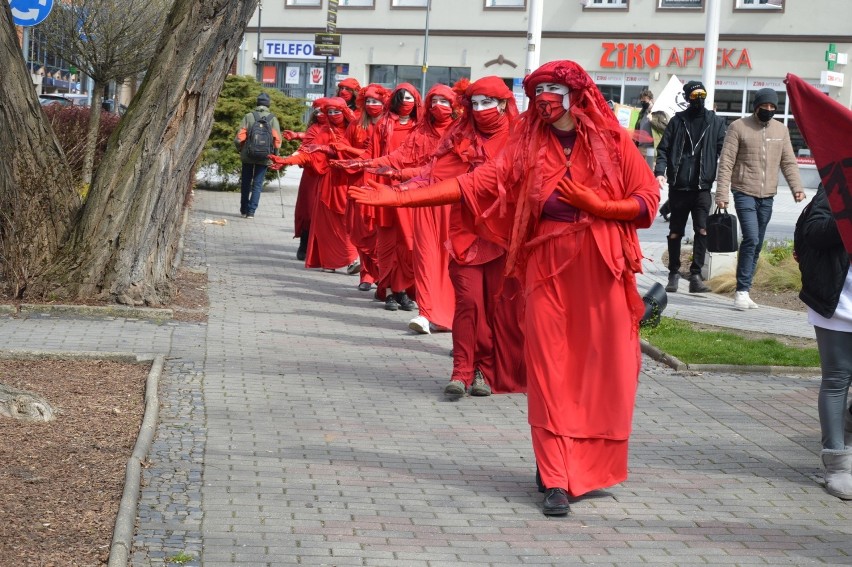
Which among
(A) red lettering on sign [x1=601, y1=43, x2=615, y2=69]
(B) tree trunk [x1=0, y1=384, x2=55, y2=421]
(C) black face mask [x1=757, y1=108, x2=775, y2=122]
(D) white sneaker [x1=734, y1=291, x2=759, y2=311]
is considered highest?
(A) red lettering on sign [x1=601, y1=43, x2=615, y2=69]

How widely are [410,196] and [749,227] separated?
725cm

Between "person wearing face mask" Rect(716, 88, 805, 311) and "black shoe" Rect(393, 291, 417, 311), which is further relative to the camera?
"person wearing face mask" Rect(716, 88, 805, 311)

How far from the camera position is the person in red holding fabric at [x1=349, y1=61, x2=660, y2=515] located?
6.17 m

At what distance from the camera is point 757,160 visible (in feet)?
43.4

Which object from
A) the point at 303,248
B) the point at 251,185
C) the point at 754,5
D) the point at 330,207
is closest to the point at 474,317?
the point at 330,207

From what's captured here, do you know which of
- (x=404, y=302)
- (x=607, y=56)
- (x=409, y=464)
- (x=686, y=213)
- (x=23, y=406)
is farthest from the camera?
(x=607, y=56)

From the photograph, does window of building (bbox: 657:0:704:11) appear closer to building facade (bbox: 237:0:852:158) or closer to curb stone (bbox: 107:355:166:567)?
building facade (bbox: 237:0:852:158)

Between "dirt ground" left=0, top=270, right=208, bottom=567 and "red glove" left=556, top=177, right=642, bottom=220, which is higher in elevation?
"red glove" left=556, top=177, right=642, bottom=220

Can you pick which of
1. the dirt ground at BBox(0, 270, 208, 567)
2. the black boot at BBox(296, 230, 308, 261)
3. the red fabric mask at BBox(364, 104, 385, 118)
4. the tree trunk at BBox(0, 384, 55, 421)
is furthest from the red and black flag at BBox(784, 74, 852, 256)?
the black boot at BBox(296, 230, 308, 261)

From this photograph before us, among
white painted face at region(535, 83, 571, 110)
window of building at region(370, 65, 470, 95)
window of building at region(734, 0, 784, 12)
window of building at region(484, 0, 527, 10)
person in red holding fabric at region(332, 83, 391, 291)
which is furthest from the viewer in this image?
window of building at region(370, 65, 470, 95)

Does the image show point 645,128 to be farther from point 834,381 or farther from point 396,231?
point 834,381

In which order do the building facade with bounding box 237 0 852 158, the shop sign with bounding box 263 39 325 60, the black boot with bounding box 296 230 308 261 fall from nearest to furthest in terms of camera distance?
the black boot with bounding box 296 230 308 261 → the building facade with bounding box 237 0 852 158 → the shop sign with bounding box 263 39 325 60

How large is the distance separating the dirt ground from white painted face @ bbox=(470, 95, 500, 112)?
2.83 meters

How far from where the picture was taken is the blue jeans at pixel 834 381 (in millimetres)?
6566
